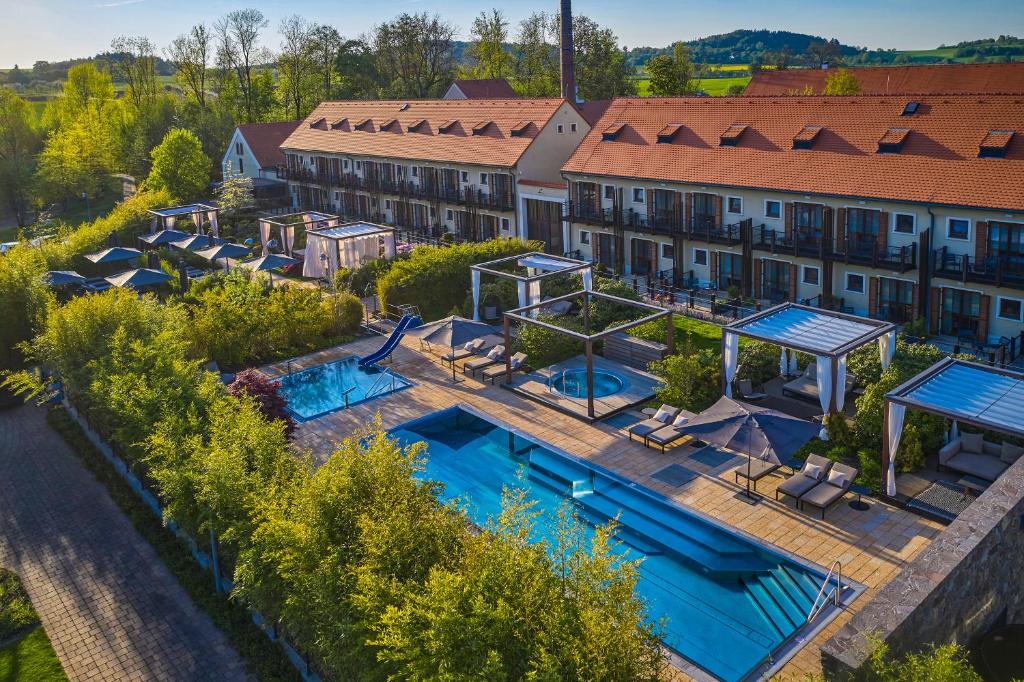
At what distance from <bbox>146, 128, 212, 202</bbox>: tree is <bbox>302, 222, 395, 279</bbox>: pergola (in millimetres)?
18960

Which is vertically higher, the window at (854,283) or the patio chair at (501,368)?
the window at (854,283)

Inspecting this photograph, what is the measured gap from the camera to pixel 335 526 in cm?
1156

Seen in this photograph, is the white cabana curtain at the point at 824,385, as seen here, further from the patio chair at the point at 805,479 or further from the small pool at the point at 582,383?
the small pool at the point at 582,383

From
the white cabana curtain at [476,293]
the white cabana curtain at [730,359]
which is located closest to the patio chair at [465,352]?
the white cabana curtain at [476,293]

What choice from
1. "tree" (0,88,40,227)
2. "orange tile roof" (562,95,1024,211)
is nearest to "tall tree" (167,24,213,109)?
"tree" (0,88,40,227)

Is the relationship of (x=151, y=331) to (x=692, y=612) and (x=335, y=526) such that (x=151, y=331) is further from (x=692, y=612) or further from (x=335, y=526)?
(x=692, y=612)

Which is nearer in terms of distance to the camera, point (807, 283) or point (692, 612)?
point (692, 612)

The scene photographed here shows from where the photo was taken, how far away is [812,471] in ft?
58.2

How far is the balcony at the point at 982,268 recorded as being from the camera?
966 inches

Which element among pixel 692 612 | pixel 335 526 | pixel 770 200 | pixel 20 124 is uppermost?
pixel 20 124

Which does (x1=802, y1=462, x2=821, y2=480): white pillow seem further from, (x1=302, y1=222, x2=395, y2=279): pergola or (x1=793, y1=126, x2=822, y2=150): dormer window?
(x1=302, y1=222, x2=395, y2=279): pergola

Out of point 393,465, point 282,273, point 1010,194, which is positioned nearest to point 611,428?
point 393,465

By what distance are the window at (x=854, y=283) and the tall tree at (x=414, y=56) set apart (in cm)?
5337

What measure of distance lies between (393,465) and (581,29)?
65075 millimetres
